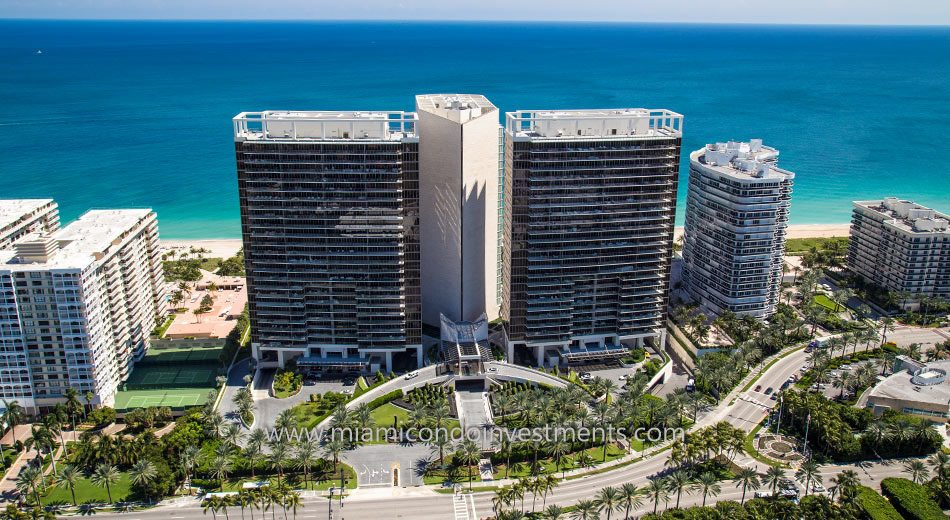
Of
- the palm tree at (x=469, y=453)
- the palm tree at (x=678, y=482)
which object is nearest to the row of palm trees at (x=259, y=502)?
the palm tree at (x=469, y=453)

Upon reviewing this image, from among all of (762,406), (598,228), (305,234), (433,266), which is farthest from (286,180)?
(762,406)

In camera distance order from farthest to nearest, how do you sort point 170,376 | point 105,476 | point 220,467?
point 170,376 → point 220,467 → point 105,476

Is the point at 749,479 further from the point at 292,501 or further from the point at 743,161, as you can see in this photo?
the point at 743,161

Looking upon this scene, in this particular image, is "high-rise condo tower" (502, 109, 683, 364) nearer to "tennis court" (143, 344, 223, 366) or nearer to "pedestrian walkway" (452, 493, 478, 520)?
"pedestrian walkway" (452, 493, 478, 520)

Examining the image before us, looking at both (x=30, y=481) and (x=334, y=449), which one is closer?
(x=30, y=481)

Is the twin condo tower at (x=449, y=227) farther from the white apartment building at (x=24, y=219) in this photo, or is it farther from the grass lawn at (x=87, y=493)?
the white apartment building at (x=24, y=219)

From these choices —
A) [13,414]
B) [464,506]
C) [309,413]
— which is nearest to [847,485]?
[464,506]
